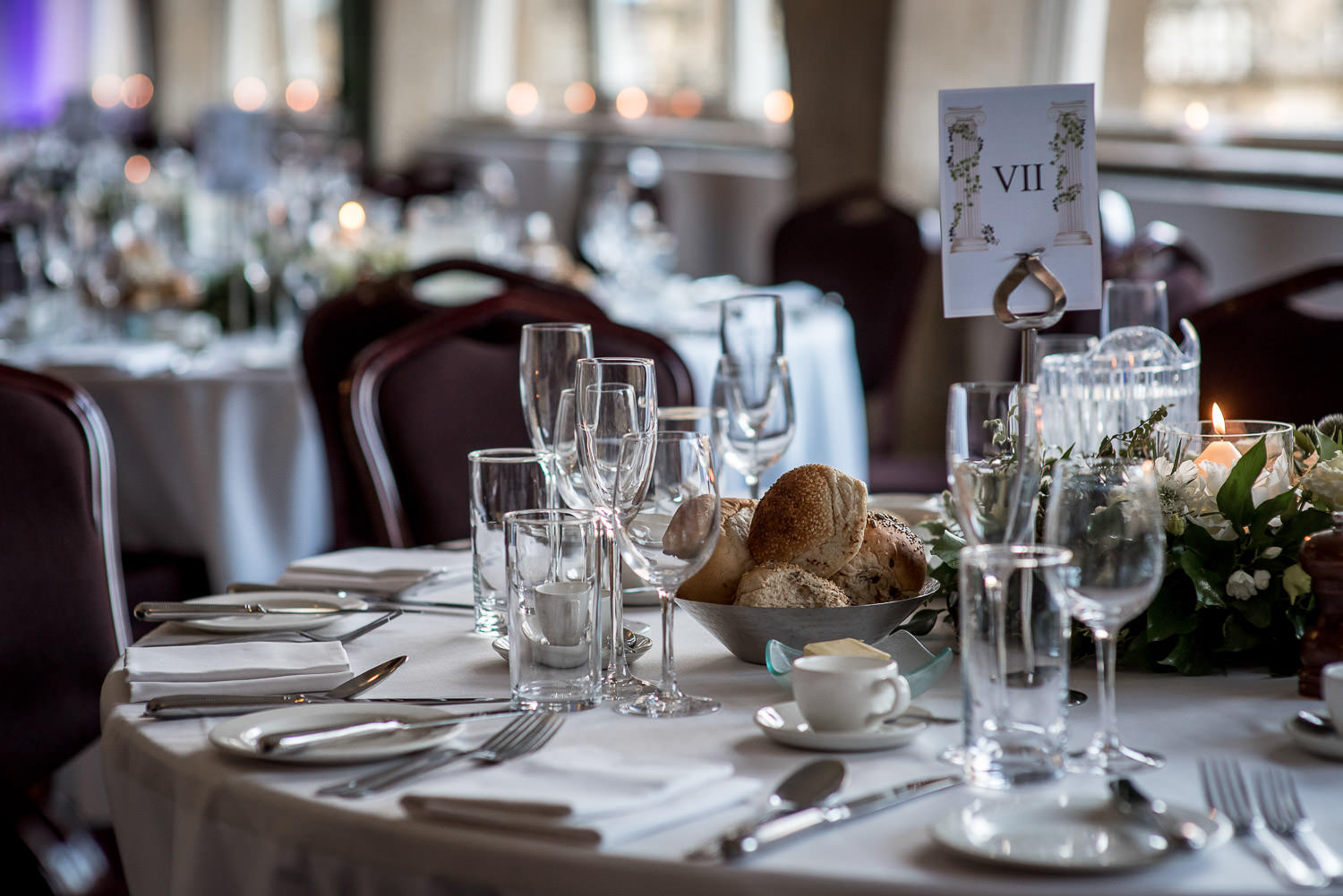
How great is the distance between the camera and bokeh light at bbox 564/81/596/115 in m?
8.62

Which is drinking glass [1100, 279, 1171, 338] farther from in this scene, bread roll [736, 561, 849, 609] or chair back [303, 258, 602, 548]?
chair back [303, 258, 602, 548]

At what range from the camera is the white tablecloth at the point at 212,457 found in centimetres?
286

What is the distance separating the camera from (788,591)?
115 cm

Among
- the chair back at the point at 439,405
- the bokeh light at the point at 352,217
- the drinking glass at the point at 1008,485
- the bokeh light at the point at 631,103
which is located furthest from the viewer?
the bokeh light at the point at 631,103

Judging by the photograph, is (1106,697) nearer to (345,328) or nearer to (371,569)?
(371,569)

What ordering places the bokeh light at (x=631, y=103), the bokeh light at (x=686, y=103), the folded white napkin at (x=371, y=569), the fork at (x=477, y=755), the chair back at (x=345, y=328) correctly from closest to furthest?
the fork at (x=477, y=755) < the folded white napkin at (x=371, y=569) < the chair back at (x=345, y=328) < the bokeh light at (x=686, y=103) < the bokeh light at (x=631, y=103)

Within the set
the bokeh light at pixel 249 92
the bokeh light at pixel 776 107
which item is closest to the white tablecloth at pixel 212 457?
the bokeh light at pixel 776 107

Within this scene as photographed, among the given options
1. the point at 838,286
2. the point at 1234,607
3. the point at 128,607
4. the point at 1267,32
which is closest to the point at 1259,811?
the point at 1234,607

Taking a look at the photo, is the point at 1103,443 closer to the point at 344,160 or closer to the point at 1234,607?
the point at 1234,607

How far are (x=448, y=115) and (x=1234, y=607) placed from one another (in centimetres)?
938

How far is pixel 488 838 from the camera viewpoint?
82 cm

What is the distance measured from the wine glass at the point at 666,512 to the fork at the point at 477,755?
0.07 m

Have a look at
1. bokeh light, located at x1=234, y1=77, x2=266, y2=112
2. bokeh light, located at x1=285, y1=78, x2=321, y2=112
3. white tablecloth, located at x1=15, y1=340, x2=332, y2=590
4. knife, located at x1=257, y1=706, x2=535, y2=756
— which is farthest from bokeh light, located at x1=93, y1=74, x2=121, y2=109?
knife, located at x1=257, y1=706, x2=535, y2=756

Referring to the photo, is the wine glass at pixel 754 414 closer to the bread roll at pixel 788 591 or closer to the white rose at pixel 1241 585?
the bread roll at pixel 788 591
